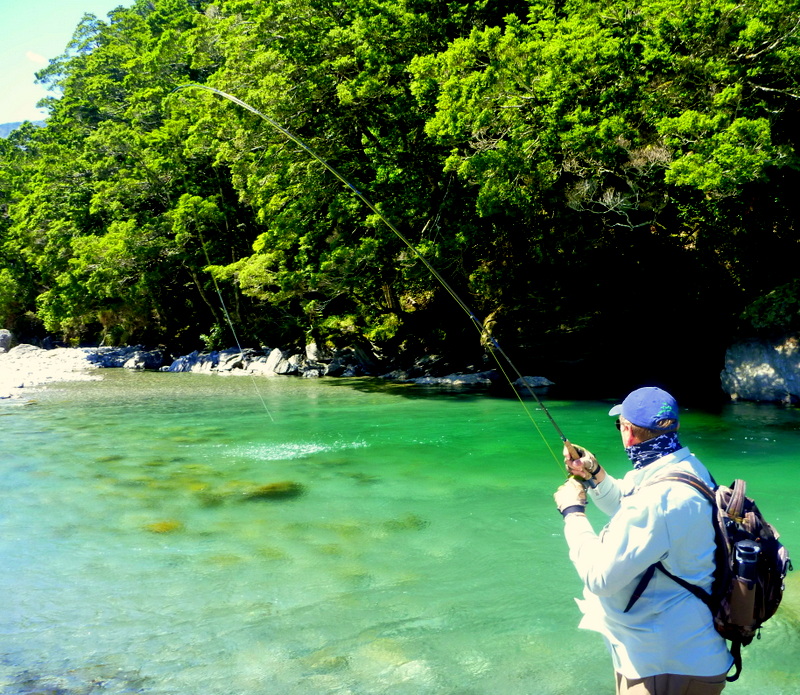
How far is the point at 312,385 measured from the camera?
1944cm

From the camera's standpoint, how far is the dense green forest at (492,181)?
12.9m

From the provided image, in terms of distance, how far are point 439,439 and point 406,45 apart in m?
11.3

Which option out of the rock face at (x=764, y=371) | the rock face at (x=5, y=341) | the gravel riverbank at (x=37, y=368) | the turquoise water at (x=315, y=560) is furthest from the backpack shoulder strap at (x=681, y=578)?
the rock face at (x=5, y=341)

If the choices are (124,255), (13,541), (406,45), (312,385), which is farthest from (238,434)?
(124,255)

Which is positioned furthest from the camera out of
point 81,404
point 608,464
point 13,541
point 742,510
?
point 81,404

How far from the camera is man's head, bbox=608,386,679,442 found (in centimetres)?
223

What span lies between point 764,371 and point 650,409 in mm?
13831

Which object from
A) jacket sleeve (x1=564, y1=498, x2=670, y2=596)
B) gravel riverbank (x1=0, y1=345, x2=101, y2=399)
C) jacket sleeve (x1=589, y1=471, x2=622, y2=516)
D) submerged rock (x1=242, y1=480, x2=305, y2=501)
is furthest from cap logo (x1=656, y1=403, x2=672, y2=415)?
gravel riverbank (x1=0, y1=345, x2=101, y2=399)

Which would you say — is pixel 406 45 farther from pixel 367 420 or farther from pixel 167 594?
pixel 167 594

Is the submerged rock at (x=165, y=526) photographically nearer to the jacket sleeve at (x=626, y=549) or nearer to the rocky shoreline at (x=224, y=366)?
the jacket sleeve at (x=626, y=549)

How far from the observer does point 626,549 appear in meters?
2.04

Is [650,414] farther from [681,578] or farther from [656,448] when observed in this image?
[681,578]

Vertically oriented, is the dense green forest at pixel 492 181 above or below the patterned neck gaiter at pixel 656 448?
above

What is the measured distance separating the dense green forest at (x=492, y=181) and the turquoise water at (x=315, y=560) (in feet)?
17.8
